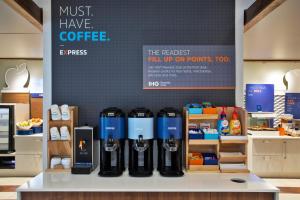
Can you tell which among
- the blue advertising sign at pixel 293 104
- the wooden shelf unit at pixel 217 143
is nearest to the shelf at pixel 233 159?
the wooden shelf unit at pixel 217 143

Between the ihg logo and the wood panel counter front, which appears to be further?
the ihg logo

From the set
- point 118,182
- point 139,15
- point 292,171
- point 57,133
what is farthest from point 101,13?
point 292,171

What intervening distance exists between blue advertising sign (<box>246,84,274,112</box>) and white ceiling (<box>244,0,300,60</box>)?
629 mm

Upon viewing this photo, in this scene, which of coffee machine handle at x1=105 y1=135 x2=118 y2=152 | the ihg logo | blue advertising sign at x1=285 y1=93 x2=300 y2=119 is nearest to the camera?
coffee machine handle at x1=105 y1=135 x2=118 y2=152

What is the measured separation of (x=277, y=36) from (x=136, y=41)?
2.49 metres

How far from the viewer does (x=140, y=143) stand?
2.41 m

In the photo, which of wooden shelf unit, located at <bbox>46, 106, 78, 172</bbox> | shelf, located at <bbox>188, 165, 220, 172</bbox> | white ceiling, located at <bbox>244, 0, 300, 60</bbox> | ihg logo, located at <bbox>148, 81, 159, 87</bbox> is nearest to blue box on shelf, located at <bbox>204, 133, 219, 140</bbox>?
shelf, located at <bbox>188, 165, 220, 172</bbox>

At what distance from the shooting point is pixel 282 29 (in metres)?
3.99

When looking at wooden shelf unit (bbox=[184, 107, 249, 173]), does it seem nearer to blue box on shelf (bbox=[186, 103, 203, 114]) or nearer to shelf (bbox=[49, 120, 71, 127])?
blue box on shelf (bbox=[186, 103, 203, 114])

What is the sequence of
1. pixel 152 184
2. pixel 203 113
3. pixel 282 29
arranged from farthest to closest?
pixel 282 29, pixel 203 113, pixel 152 184

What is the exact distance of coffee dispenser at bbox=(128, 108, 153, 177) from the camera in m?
2.42

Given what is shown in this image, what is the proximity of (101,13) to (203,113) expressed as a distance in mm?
1275

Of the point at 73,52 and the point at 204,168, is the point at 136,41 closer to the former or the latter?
the point at 73,52

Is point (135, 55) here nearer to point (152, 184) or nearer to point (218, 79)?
point (218, 79)
